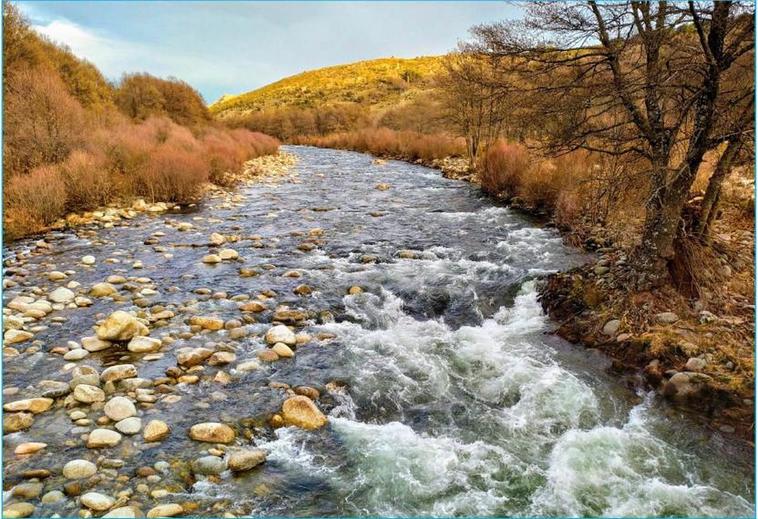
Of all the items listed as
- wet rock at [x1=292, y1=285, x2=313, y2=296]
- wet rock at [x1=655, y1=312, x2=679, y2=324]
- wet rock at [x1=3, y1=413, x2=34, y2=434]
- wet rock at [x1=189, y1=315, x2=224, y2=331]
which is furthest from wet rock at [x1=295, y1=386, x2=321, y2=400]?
wet rock at [x1=655, y1=312, x2=679, y2=324]

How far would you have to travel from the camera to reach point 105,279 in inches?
315

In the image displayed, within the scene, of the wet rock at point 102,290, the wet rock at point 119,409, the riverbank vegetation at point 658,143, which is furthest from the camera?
the wet rock at point 102,290

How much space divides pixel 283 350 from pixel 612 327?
13.7ft

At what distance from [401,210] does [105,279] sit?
27.0 ft

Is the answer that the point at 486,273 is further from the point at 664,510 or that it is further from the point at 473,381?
the point at 664,510

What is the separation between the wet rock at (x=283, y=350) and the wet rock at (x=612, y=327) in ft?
13.1

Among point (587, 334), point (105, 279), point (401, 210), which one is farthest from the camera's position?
point (401, 210)

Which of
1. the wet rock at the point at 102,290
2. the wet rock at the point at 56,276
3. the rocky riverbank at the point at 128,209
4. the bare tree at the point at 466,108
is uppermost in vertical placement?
the bare tree at the point at 466,108

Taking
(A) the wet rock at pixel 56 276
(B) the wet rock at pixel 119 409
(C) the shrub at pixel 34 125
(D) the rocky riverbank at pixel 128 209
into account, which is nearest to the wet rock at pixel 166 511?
(B) the wet rock at pixel 119 409

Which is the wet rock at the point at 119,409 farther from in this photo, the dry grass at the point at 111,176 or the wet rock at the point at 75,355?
the dry grass at the point at 111,176

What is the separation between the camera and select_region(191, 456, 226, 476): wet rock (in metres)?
3.91

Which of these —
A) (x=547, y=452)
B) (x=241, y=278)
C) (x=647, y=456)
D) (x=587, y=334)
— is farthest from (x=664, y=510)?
(x=241, y=278)

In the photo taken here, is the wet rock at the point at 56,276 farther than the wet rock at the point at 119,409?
Yes

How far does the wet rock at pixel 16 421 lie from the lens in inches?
169
